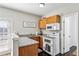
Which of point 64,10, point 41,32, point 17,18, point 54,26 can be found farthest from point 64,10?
point 17,18

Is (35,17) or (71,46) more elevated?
(35,17)

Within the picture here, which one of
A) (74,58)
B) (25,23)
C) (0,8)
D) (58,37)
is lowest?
(74,58)

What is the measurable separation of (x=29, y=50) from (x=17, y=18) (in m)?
0.27

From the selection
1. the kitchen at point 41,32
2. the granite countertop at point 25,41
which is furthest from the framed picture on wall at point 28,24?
the granite countertop at point 25,41

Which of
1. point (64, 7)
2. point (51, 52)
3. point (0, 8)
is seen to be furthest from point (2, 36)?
point (64, 7)

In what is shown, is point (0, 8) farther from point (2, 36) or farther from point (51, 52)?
point (51, 52)

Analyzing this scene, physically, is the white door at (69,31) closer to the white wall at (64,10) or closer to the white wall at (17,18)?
the white wall at (64,10)

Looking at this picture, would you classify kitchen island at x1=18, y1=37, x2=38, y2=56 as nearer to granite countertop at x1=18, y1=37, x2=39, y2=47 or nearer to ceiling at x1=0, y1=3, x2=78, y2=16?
granite countertop at x1=18, y1=37, x2=39, y2=47

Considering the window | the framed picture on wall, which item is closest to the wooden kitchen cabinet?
the framed picture on wall

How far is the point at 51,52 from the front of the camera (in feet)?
2.10

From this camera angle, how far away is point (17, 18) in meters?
0.58

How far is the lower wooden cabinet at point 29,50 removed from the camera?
609 millimetres

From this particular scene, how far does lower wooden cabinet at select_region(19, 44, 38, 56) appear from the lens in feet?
2.00

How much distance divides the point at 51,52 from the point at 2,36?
15.7 inches
